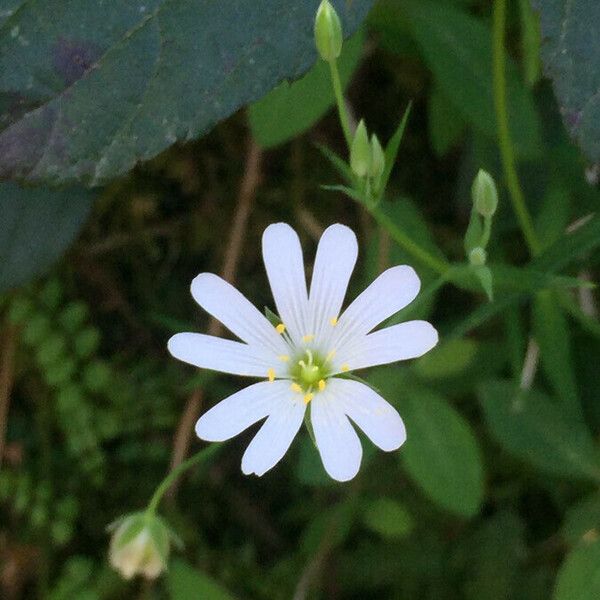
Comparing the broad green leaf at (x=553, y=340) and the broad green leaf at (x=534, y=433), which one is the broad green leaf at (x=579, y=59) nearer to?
the broad green leaf at (x=553, y=340)

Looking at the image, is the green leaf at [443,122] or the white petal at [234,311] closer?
the white petal at [234,311]

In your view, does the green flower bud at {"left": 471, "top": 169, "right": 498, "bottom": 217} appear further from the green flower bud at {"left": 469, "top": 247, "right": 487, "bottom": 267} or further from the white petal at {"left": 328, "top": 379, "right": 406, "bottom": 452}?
the white petal at {"left": 328, "top": 379, "right": 406, "bottom": 452}

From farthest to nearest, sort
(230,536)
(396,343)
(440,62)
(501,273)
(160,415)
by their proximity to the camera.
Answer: (230,536), (160,415), (440,62), (501,273), (396,343)

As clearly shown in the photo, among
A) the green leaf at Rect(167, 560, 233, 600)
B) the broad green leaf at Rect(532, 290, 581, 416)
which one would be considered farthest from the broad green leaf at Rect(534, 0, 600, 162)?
the green leaf at Rect(167, 560, 233, 600)

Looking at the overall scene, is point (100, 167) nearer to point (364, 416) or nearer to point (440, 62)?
point (364, 416)

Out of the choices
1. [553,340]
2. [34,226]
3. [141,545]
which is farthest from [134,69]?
[553,340]

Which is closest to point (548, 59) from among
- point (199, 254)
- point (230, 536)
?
point (199, 254)

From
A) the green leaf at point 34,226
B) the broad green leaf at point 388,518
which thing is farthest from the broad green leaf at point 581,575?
the green leaf at point 34,226
